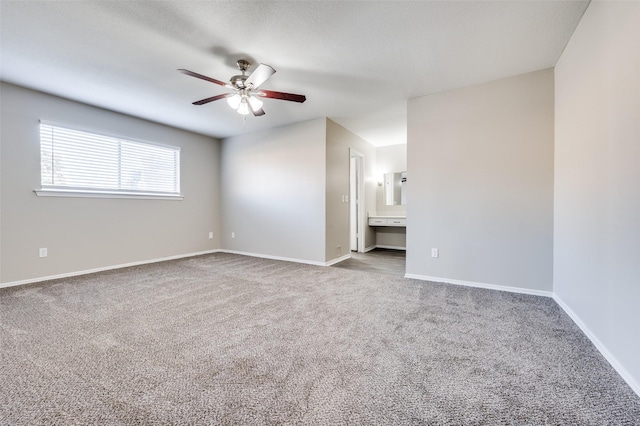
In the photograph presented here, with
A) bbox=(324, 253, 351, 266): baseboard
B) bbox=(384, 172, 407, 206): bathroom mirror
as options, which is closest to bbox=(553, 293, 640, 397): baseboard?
bbox=(324, 253, 351, 266): baseboard

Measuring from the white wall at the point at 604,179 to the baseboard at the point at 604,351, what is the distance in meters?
0.01

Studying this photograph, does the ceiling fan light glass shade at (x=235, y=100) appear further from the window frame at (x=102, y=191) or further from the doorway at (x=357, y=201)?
the doorway at (x=357, y=201)

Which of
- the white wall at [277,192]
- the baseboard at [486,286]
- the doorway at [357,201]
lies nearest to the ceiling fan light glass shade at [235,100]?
the white wall at [277,192]

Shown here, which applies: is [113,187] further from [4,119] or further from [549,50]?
[549,50]

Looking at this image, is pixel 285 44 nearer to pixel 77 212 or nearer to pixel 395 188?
pixel 77 212

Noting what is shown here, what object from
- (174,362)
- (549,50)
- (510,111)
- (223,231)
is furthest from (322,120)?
(174,362)

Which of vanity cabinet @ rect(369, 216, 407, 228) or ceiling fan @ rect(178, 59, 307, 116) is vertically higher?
ceiling fan @ rect(178, 59, 307, 116)

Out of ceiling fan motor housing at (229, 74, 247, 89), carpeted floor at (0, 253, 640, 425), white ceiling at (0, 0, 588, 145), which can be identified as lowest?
carpeted floor at (0, 253, 640, 425)

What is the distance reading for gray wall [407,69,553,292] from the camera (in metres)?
2.85

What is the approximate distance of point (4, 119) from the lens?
10.2ft

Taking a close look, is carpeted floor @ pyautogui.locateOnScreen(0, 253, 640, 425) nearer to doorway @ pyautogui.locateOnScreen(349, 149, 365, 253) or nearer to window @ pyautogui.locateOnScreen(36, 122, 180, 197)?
window @ pyautogui.locateOnScreen(36, 122, 180, 197)

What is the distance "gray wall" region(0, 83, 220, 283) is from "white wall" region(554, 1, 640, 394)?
18.2 feet

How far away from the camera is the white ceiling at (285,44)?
6.41 feet

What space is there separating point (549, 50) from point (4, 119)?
19.5 ft
